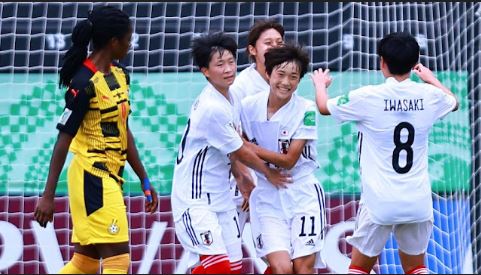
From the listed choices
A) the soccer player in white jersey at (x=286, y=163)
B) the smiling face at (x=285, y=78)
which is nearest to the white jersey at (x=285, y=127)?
the soccer player in white jersey at (x=286, y=163)

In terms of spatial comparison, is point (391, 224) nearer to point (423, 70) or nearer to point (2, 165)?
point (423, 70)

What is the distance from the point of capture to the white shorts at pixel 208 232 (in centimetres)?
647

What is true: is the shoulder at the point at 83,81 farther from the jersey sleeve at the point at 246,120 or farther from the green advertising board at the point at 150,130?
the green advertising board at the point at 150,130

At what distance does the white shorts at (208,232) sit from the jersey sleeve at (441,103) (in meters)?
1.14

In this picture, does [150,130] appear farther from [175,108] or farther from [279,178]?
[279,178]

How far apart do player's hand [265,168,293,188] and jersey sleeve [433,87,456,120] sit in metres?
0.80

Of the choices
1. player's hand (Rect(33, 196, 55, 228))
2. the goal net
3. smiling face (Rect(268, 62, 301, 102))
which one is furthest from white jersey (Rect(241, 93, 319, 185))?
the goal net

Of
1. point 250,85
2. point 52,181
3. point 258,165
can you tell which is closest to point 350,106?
point 258,165

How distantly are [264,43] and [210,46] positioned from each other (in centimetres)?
77

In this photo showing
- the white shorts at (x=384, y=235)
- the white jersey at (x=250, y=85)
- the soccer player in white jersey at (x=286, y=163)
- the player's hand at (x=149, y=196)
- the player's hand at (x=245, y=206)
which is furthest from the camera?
the white jersey at (x=250, y=85)

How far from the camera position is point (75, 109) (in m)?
6.06

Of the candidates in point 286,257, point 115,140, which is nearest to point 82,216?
point 115,140

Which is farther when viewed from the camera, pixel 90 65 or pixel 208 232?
pixel 208 232

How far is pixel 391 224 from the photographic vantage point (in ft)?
22.0
